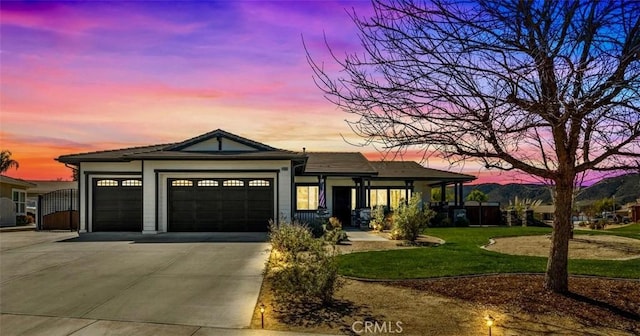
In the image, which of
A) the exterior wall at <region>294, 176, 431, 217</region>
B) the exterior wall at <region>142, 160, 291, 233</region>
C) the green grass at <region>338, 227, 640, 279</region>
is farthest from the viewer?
the exterior wall at <region>294, 176, 431, 217</region>

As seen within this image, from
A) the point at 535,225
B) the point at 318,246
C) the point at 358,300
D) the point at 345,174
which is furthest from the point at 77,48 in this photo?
the point at 535,225

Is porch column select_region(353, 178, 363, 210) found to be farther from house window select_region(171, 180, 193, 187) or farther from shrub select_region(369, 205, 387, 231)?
house window select_region(171, 180, 193, 187)

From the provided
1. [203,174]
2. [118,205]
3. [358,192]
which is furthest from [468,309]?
[358,192]

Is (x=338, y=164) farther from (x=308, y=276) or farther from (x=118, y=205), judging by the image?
(x=308, y=276)

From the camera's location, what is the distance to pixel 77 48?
1257 cm

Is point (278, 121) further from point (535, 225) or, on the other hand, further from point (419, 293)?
point (535, 225)

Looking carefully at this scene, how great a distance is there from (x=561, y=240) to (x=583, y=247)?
25.6 feet

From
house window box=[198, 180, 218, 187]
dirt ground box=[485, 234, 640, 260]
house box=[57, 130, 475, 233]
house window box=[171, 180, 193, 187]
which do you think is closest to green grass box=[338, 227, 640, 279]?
dirt ground box=[485, 234, 640, 260]

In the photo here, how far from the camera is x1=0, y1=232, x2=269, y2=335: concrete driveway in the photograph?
25.8 ft

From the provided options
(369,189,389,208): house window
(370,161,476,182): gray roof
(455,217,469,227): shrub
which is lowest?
(455,217,469,227): shrub

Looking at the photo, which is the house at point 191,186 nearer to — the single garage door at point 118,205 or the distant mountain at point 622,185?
the single garage door at point 118,205

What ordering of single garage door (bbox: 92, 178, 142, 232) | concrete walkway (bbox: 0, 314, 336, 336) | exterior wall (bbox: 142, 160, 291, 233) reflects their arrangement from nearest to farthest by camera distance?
concrete walkway (bbox: 0, 314, 336, 336)
exterior wall (bbox: 142, 160, 291, 233)
single garage door (bbox: 92, 178, 142, 232)

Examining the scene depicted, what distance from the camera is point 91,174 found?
20.9 meters

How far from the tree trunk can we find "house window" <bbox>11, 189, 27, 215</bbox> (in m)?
32.7
